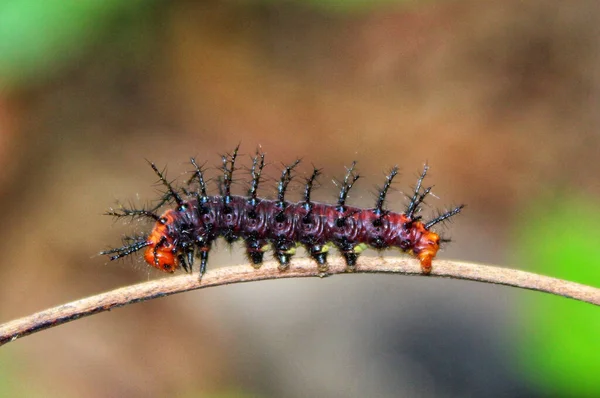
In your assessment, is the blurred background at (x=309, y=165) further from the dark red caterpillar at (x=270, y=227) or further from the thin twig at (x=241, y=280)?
the thin twig at (x=241, y=280)

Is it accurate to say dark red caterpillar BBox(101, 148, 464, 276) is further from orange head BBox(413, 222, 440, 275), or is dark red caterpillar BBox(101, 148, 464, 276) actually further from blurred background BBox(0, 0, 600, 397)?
blurred background BBox(0, 0, 600, 397)

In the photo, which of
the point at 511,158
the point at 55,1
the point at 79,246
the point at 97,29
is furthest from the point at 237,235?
the point at 511,158

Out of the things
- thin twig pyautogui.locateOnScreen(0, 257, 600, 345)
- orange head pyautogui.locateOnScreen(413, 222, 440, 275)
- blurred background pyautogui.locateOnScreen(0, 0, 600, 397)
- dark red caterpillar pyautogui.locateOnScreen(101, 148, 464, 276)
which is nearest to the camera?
thin twig pyautogui.locateOnScreen(0, 257, 600, 345)

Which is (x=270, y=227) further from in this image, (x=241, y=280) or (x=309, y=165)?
(x=309, y=165)

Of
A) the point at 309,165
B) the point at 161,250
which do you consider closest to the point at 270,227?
Result: the point at 161,250

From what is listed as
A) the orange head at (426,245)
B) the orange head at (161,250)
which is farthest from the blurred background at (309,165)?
the orange head at (161,250)

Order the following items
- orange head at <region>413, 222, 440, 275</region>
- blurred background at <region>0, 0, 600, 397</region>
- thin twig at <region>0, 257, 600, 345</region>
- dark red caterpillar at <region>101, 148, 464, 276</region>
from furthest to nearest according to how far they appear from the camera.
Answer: blurred background at <region>0, 0, 600, 397</region>, dark red caterpillar at <region>101, 148, 464, 276</region>, orange head at <region>413, 222, 440, 275</region>, thin twig at <region>0, 257, 600, 345</region>

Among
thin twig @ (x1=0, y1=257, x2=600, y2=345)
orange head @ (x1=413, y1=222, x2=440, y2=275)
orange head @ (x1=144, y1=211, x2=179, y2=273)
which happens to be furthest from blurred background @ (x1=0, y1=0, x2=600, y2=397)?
orange head @ (x1=144, y1=211, x2=179, y2=273)
